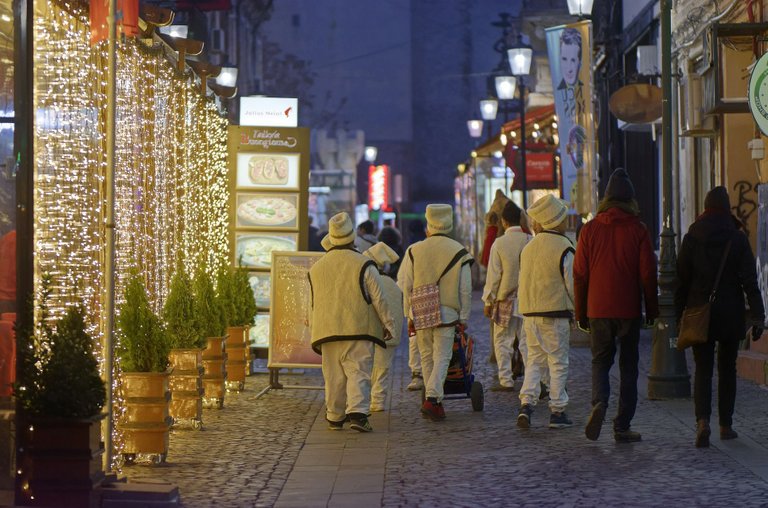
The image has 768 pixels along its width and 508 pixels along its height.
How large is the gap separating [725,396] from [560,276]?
187 centimetres

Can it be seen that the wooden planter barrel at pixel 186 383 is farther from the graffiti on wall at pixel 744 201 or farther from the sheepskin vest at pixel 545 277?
the graffiti on wall at pixel 744 201

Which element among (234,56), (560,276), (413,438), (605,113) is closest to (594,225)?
(560,276)

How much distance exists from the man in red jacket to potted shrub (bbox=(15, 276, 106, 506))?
4.22m

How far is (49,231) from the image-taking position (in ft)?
28.9

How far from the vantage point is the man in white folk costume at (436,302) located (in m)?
13.0

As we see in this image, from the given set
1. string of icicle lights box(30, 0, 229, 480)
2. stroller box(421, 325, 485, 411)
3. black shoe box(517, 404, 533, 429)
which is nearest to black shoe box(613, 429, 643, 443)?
black shoe box(517, 404, 533, 429)

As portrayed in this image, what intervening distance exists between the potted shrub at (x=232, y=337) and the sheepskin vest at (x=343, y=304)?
10.6ft

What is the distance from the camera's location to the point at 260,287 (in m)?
17.4

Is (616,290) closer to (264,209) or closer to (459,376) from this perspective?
(459,376)

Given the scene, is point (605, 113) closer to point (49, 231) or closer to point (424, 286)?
point (424, 286)

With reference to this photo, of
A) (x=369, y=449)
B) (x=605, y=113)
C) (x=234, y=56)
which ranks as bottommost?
(x=369, y=449)

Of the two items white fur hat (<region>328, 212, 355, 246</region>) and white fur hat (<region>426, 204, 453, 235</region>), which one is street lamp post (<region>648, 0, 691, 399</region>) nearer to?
white fur hat (<region>426, 204, 453, 235</region>)

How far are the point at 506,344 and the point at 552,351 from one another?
2951 millimetres

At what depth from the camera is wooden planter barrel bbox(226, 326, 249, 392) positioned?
1566 centimetres
